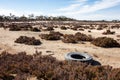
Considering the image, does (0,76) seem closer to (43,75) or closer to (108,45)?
(43,75)

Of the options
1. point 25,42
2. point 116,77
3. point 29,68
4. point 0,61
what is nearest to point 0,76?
point 29,68

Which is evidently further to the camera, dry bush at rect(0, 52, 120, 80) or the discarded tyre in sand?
the discarded tyre in sand

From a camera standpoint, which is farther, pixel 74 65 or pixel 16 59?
pixel 16 59

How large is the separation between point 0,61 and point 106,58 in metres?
6.25

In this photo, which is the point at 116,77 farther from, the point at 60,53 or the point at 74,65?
the point at 60,53

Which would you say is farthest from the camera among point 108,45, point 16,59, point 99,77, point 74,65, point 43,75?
point 108,45

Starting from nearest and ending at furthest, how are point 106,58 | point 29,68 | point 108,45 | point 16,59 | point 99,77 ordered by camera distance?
point 99,77, point 29,68, point 16,59, point 106,58, point 108,45

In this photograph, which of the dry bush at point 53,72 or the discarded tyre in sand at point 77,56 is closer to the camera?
the dry bush at point 53,72

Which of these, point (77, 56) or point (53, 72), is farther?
point (77, 56)

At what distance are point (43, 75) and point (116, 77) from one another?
2813 mm

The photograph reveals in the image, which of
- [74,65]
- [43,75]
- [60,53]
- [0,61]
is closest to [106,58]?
[60,53]

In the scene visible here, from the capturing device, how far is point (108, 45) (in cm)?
1520

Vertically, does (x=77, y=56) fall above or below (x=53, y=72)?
below

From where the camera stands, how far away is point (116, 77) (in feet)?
23.9
